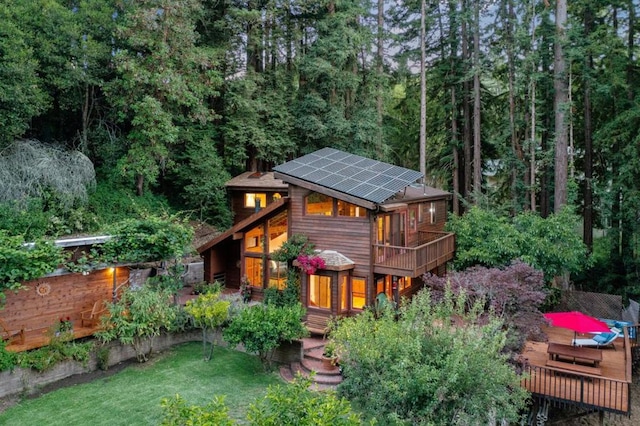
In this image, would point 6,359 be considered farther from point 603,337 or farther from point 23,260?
point 603,337

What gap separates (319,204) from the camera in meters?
15.4

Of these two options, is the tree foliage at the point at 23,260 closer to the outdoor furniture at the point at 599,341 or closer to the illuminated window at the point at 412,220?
the illuminated window at the point at 412,220

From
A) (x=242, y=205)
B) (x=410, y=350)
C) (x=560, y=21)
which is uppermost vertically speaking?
(x=560, y=21)

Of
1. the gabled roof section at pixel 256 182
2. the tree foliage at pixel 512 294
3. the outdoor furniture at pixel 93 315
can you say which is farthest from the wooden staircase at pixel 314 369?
the gabled roof section at pixel 256 182

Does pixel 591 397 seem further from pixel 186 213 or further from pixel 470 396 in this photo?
pixel 186 213

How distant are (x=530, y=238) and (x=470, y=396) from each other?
37.1ft

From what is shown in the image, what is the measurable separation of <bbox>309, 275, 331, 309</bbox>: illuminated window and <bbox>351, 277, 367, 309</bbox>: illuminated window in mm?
892

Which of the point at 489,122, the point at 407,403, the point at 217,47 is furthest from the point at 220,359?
the point at 489,122

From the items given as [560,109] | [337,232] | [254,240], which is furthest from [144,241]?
[560,109]

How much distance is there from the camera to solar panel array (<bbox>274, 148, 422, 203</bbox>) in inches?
565

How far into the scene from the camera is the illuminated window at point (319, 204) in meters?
15.1

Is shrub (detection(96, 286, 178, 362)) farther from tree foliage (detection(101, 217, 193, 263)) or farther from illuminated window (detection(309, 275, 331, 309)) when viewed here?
illuminated window (detection(309, 275, 331, 309))

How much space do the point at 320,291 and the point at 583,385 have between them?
795 centimetres

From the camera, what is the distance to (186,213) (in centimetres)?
2241
